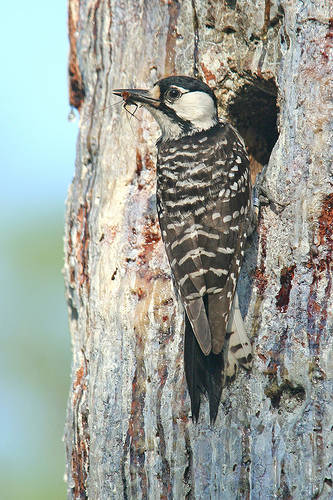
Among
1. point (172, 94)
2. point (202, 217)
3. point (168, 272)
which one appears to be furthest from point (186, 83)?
point (168, 272)

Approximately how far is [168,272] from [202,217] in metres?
0.37

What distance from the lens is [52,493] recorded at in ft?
25.9

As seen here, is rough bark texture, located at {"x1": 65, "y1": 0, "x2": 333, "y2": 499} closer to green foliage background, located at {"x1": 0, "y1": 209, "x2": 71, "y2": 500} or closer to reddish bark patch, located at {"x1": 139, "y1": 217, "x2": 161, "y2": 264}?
reddish bark patch, located at {"x1": 139, "y1": 217, "x2": 161, "y2": 264}

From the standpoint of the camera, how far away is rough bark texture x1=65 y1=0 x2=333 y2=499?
314 cm

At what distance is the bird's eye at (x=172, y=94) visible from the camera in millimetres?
4105

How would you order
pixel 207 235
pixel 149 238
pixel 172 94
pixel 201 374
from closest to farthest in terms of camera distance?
pixel 201 374
pixel 207 235
pixel 149 238
pixel 172 94

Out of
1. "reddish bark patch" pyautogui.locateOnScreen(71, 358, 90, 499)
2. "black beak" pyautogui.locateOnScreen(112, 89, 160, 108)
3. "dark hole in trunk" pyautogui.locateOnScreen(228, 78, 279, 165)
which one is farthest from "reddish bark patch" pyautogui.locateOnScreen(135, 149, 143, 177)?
"reddish bark patch" pyautogui.locateOnScreen(71, 358, 90, 499)

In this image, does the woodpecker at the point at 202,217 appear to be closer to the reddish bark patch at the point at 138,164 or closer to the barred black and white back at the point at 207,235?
the barred black and white back at the point at 207,235

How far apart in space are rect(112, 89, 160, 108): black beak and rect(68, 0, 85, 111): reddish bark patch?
795 mm

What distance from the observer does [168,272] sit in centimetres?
389

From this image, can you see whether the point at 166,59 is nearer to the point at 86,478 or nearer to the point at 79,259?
the point at 79,259

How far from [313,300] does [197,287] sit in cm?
66

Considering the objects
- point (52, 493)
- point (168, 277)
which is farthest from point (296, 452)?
point (52, 493)

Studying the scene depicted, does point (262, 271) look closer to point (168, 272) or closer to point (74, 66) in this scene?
point (168, 272)
